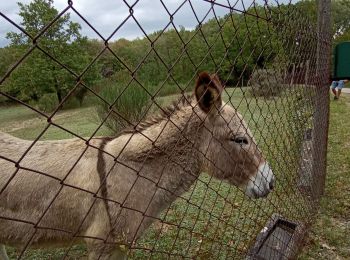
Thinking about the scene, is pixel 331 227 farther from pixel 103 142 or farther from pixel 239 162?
pixel 103 142

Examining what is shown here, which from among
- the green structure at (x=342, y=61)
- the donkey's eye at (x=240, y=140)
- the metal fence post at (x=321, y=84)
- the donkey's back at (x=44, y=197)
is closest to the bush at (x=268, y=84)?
the donkey's eye at (x=240, y=140)

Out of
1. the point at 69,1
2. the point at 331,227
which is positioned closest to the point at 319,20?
the point at 331,227

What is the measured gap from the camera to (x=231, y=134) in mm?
2594

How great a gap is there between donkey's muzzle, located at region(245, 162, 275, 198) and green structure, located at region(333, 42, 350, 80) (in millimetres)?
→ 1872

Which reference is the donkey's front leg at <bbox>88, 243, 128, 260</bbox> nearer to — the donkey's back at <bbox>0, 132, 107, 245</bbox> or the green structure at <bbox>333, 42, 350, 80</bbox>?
the donkey's back at <bbox>0, 132, 107, 245</bbox>

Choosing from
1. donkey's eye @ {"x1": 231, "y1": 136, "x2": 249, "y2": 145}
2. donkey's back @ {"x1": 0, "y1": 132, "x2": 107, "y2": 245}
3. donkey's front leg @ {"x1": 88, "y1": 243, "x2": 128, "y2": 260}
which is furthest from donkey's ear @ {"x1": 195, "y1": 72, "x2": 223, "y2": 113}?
donkey's front leg @ {"x1": 88, "y1": 243, "x2": 128, "y2": 260}

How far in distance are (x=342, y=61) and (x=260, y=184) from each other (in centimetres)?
205

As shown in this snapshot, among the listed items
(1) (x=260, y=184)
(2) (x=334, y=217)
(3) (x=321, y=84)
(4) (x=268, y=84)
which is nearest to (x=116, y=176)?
(1) (x=260, y=184)

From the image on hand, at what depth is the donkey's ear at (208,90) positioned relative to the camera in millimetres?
2018

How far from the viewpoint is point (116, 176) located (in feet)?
7.96

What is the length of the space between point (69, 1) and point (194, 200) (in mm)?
4593

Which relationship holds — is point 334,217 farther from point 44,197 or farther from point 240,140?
point 44,197

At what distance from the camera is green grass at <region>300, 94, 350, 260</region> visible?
347 cm

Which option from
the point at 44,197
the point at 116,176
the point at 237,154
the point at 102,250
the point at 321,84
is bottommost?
the point at 102,250
